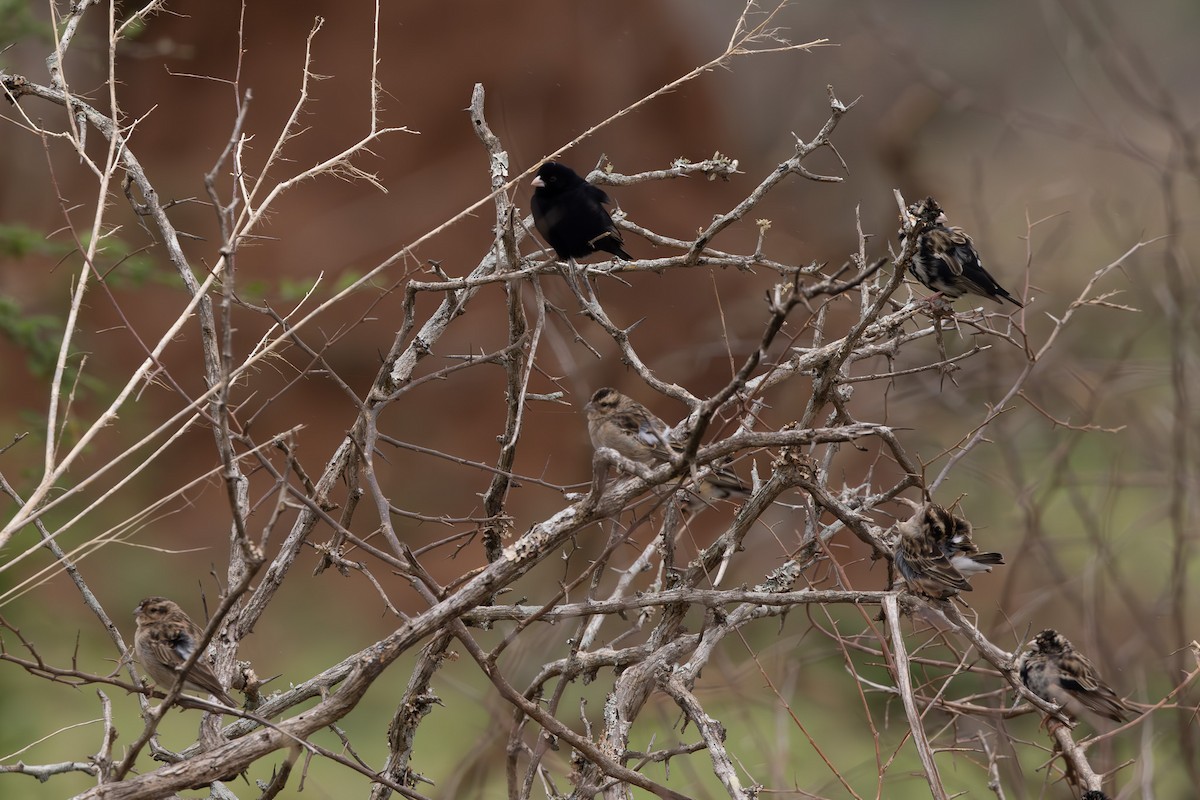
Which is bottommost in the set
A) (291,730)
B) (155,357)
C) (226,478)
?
(291,730)

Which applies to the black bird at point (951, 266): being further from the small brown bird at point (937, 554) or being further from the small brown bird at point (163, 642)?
the small brown bird at point (163, 642)

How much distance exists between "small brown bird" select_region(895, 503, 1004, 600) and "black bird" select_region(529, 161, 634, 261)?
153cm

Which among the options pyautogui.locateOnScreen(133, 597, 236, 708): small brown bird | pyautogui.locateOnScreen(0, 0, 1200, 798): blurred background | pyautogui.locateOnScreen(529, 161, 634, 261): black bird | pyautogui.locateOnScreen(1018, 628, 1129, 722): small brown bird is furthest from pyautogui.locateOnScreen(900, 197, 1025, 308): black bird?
pyautogui.locateOnScreen(0, 0, 1200, 798): blurred background

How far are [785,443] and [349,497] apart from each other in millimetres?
1565

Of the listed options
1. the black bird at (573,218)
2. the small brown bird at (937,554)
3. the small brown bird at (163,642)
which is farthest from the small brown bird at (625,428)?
the small brown bird at (163,642)

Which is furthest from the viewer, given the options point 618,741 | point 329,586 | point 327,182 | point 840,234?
point 329,586

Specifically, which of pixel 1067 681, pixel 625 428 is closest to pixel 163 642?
pixel 625 428

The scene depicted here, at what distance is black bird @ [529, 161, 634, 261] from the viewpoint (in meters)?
4.30

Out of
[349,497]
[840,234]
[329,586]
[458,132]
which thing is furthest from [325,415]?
[349,497]

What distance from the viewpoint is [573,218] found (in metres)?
4.38

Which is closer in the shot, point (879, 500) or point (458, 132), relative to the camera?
point (879, 500)

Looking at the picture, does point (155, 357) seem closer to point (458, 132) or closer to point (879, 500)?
point (879, 500)

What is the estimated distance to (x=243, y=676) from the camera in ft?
10.8

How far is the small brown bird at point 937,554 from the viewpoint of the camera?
3115mm
